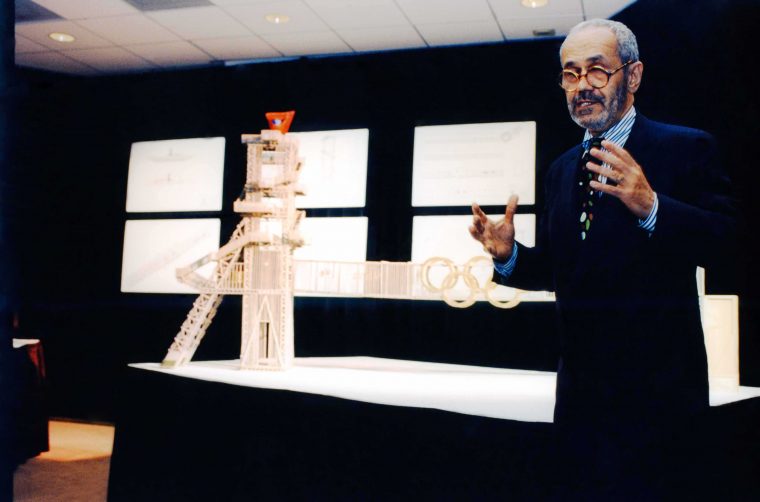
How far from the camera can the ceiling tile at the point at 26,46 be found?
215 inches

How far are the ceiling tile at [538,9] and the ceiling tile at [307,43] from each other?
138 centimetres

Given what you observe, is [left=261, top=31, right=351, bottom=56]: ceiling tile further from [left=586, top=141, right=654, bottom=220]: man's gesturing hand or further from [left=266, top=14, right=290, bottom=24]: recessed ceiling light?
[left=586, top=141, right=654, bottom=220]: man's gesturing hand

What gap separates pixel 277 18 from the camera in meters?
4.88

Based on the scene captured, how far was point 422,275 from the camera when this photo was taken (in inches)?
116

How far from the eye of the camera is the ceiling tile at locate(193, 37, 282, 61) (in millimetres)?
5371

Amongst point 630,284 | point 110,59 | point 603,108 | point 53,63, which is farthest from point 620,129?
point 53,63

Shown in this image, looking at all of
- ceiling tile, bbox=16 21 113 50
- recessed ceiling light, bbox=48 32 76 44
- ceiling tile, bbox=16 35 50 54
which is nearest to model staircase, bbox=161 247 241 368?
ceiling tile, bbox=16 21 113 50

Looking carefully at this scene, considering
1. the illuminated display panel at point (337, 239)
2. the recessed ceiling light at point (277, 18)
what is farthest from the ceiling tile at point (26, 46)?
the illuminated display panel at point (337, 239)

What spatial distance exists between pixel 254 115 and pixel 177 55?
2.88 feet

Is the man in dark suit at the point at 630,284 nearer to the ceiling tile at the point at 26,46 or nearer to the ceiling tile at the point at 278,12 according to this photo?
the ceiling tile at the point at 278,12

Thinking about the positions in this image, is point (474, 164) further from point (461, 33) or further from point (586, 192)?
point (586, 192)

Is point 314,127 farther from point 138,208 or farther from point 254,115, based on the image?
point 138,208

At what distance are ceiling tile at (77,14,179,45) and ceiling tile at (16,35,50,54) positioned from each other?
0.70 meters

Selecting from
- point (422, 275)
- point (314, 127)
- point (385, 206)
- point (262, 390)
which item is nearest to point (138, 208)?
point (314, 127)
